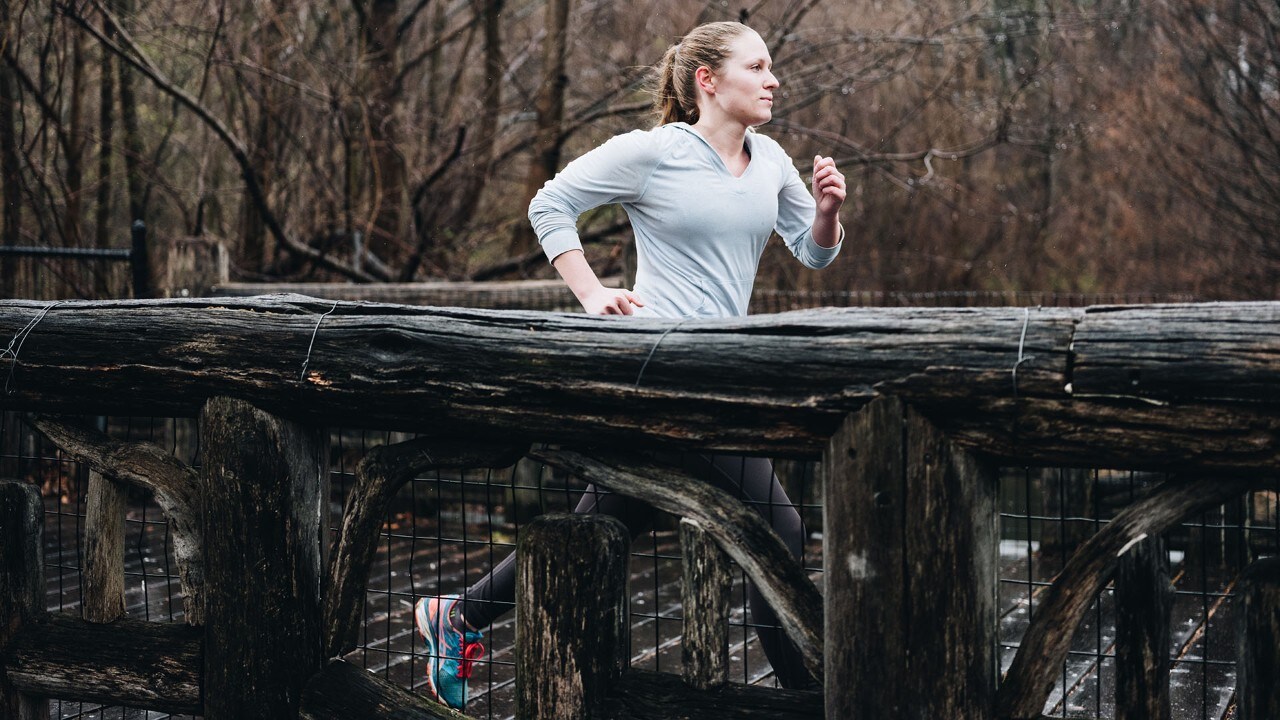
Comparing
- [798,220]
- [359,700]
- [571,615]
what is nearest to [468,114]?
[798,220]

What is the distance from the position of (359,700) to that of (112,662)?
2.35 ft

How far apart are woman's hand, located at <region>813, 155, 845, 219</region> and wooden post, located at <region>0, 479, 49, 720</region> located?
213cm

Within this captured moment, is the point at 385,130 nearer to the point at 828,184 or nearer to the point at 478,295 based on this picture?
the point at 478,295

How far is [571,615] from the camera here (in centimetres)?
261

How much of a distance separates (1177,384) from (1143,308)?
19cm

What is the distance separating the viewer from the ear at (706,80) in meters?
3.57

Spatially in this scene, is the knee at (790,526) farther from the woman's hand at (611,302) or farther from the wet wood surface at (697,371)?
the wet wood surface at (697,371)

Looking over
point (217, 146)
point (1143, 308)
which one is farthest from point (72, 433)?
point (217, 146)

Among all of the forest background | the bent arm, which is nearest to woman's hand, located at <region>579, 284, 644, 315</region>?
the bent arm

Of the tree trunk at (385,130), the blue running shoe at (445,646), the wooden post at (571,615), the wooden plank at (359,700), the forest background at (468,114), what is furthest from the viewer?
the tree trunk at (385,130)

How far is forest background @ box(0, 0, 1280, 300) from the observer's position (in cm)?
1017

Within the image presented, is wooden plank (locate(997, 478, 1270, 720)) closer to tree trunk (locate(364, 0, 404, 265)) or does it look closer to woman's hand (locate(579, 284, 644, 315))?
woman's hand (locate(579, 284, 644, 315))

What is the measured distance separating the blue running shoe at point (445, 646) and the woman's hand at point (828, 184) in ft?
4.71

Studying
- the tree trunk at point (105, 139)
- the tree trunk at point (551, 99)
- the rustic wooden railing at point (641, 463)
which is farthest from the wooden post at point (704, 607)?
the tree trunk at point (105, 139)
